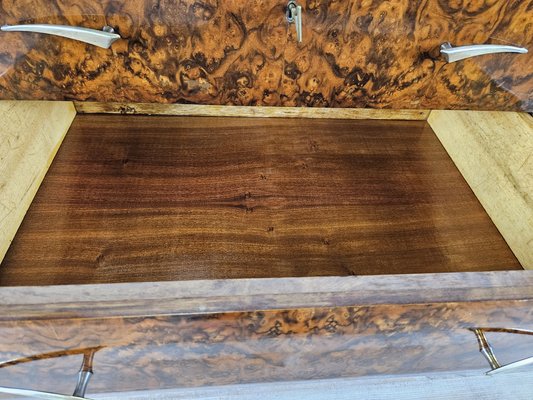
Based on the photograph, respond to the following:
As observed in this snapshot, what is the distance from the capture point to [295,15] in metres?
0.49

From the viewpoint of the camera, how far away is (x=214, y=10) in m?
0.50

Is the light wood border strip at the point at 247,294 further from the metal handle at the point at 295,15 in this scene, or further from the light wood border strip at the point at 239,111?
the light wood border strip at the point at 239,111

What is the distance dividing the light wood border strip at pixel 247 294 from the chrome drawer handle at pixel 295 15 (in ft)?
0.95

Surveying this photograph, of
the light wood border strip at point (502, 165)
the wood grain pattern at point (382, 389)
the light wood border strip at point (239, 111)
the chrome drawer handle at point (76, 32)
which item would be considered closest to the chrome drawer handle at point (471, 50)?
the light wood border strip at point (502, 165)

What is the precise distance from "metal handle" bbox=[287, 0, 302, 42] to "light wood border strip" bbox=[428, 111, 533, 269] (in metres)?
0.40

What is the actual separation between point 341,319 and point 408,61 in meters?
0.36

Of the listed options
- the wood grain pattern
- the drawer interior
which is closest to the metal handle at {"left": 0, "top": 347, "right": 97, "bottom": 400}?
the drawer interior

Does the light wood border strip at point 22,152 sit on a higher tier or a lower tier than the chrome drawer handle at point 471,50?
lower

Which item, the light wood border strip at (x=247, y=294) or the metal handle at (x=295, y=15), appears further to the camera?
the metal handle at (x=295, y=15)

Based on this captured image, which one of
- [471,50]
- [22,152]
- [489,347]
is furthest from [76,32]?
[489,347]

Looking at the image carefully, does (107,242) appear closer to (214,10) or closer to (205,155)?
(205,155)

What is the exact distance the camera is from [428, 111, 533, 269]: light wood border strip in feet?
2.15

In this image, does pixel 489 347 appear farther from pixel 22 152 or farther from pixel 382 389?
pixel 22 152

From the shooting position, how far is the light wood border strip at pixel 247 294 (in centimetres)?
37
